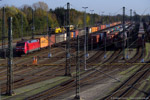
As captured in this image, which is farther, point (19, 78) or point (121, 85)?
point (19, 78)

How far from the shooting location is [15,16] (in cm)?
4356

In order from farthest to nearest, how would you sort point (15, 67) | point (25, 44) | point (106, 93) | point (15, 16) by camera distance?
1. point (15, 16)
2. point (25, 44)
3. point (15, 67)
4. point (106, 93)

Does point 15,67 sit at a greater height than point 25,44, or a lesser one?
lesser

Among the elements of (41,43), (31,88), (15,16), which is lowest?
(31,88)

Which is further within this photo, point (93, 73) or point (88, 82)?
point (93, 73)

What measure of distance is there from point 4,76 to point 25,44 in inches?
333

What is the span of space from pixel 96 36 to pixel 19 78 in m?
18.1

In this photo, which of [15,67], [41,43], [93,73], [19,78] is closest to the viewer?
[19,78]

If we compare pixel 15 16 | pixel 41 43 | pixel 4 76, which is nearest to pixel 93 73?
pixel 4 76

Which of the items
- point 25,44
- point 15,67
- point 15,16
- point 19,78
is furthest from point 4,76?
point 15,16

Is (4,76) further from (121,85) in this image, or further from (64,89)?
(121,85)

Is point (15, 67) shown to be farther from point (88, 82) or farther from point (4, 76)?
point (88, 82)

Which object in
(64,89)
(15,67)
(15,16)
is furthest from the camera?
(15,16)

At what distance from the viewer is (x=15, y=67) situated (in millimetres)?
22312
